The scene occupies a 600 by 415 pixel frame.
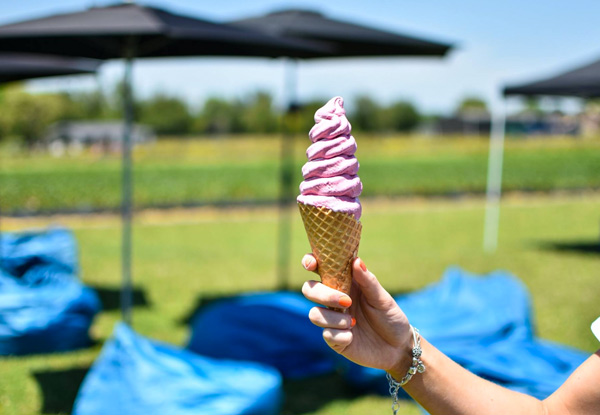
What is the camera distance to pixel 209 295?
699 cm

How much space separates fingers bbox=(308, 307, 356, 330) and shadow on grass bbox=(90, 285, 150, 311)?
5.48 meters

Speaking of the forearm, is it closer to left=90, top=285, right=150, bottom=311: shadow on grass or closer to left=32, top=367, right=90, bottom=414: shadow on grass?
left=32, top=367, right=90, bottom=414: shadow on grass

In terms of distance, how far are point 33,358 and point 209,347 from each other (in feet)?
5.36

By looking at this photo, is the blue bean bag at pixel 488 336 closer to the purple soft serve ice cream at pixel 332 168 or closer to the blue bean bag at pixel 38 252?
the purple soft serve ice cream at pixel 332 168

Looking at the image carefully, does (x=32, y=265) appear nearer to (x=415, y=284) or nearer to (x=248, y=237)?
(x=415, y=284)

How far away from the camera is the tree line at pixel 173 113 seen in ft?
Result: 174

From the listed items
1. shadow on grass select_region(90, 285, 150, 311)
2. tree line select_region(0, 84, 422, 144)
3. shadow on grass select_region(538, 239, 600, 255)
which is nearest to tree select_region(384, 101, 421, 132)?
tree line select_region(0, 84, 422, 144)

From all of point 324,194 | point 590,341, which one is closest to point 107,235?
point 590,341

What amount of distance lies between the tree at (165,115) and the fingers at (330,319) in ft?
194

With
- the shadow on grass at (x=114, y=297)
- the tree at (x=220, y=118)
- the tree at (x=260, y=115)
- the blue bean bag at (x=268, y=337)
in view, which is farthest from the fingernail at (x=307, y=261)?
the tree at (x=220, y=118)

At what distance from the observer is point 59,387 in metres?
4.22

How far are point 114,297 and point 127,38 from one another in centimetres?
367

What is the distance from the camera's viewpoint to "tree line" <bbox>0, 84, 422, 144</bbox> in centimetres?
5316

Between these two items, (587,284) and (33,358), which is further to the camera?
(587,284)
